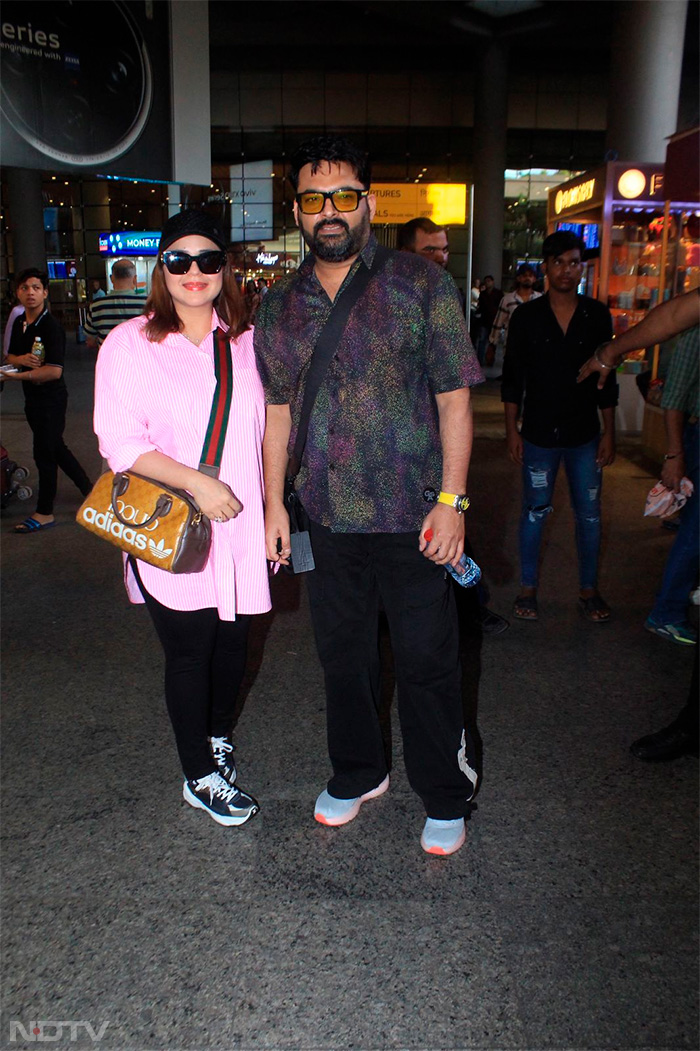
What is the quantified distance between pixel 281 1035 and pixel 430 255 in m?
3.49

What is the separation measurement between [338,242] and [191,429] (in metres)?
0.73

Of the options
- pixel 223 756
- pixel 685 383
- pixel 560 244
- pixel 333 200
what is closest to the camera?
pixel 333 200

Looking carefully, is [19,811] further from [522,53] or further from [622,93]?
[522,53]

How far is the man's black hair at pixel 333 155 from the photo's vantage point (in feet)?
7.98

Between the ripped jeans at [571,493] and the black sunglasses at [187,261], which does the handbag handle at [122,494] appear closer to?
the black sunglasses at [187,261]

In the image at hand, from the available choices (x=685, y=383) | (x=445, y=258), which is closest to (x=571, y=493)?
(x=685, y=383)

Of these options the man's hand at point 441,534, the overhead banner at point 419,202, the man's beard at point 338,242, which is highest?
the overhead banner at point 419,202

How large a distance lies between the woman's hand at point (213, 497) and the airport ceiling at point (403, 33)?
2296 cm

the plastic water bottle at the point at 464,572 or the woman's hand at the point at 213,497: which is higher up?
the woman's hand at the point at 213,497

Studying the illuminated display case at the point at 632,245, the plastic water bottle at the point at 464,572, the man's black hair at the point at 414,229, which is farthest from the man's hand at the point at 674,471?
the illuminated display case at the point at 632,245

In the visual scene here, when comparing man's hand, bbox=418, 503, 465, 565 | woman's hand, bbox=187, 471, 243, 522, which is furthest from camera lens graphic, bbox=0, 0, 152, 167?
man's hand, bbox=418, 503, 465, 565

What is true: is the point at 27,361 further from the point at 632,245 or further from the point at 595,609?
the point at 632,245

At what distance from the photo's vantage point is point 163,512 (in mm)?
2539

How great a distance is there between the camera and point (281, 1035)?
211cm
